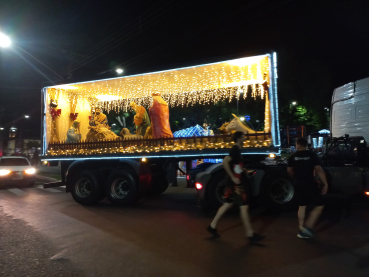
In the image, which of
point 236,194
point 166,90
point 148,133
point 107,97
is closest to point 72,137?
point 107,97

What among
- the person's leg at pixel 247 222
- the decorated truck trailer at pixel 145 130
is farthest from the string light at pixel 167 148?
the person's leg at pixel 247 222

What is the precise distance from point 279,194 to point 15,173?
10.8 meters

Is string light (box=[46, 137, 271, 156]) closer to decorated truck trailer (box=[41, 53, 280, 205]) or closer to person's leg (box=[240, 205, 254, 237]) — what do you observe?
decorated truck trailer (box=[41, 53, 280, 205])

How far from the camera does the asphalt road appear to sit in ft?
13.2

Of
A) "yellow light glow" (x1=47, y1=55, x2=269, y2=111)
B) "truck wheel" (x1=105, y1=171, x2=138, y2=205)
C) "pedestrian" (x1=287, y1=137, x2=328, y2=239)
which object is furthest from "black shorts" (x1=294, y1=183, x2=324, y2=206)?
"truck wheel" (x1=105, y1=171, x2=138, y2=205)

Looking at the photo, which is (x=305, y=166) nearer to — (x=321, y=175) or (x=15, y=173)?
(x=321, y=175)

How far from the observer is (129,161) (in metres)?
8.35

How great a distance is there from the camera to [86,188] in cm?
895

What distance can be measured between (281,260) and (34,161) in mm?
25502

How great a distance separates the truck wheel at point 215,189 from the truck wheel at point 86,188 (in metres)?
3.48

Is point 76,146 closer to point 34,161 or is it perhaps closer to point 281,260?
point 281,260

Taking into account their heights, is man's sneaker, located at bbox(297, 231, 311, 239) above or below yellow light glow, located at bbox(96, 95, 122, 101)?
below

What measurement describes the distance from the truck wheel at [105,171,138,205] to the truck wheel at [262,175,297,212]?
11.1 feet

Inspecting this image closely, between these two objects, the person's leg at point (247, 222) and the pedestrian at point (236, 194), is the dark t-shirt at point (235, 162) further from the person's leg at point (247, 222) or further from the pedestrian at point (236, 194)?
the person's leg at point (247, 222)
